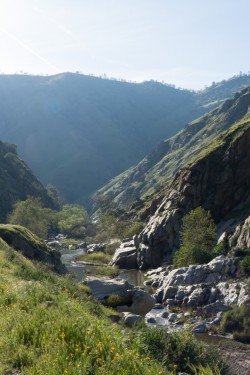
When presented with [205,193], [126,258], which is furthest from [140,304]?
[205,193]

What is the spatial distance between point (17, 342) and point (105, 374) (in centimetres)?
307

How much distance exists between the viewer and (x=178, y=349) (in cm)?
1805

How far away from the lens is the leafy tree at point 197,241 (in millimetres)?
68562

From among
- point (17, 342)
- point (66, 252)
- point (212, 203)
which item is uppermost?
point (17, 342)

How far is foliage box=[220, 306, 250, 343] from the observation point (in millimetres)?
41125

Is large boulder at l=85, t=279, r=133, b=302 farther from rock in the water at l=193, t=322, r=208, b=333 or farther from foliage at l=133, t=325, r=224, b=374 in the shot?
foliage at l=133, t=325, r=224, b=374

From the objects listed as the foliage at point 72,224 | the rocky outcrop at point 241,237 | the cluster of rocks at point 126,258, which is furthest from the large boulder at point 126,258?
the foliage at point 72,224

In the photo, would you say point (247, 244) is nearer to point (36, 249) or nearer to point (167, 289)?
point (167, 289)

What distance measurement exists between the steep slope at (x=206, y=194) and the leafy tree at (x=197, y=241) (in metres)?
14.5

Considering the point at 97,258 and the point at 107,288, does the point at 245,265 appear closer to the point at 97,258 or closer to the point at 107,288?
the point at 107,288

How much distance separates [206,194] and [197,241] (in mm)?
21825

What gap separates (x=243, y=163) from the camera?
90.6 metres

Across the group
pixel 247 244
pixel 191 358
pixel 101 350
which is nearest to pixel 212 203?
pixel 247 244

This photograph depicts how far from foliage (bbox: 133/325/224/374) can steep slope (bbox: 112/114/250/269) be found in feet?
230
